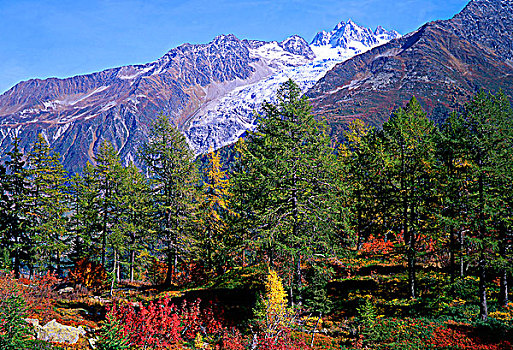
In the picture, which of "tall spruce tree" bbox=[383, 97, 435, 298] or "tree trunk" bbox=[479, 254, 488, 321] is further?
"tall spruce tree" bbox=[383, 97, 435, 298]

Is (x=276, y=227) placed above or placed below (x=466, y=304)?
above

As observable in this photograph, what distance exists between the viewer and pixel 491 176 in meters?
16.6

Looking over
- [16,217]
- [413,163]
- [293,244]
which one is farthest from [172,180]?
[413,163]

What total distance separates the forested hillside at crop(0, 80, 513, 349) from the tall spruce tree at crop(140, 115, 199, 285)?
0.13m

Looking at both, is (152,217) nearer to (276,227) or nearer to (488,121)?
(276,227)

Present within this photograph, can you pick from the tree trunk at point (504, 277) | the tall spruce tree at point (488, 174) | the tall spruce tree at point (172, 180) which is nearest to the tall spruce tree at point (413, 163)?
the tall spruce tree at point (488, 174)

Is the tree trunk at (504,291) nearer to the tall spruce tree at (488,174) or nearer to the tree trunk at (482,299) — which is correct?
the tall spruce tree at (488,174)

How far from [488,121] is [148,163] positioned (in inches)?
892

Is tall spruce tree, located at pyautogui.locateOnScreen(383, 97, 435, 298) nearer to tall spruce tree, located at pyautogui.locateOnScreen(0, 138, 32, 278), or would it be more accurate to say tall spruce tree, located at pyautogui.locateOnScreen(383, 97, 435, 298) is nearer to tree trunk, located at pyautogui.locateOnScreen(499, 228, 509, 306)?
tree trunk, located at pyautogui.locateOnScreen(499, 228, 509, 306)

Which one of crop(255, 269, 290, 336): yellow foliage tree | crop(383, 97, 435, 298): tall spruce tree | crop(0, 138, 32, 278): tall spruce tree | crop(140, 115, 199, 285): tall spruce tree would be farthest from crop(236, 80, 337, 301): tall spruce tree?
crop(0, 138, 32, 278): tall spruce tree

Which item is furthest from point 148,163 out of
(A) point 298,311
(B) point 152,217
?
(A) point 298,311

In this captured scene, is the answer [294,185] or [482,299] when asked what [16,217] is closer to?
[294,185]

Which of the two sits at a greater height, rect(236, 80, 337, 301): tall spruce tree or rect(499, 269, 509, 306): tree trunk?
rect(236, 80, 337, 301): tall spruce tree

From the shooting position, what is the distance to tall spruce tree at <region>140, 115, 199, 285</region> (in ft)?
81.7
